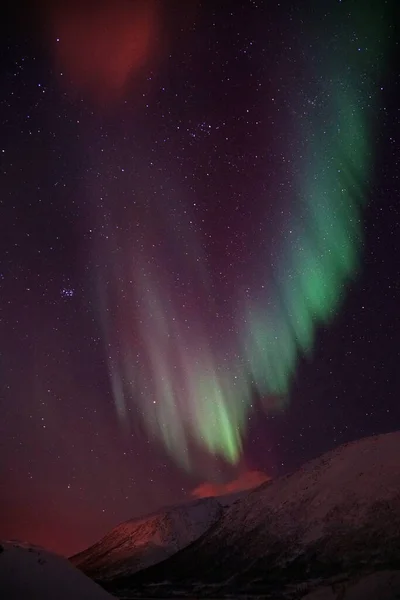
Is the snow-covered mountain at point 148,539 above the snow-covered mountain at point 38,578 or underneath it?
above

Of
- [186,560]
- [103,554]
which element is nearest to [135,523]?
[103,554]

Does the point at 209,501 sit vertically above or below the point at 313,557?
above

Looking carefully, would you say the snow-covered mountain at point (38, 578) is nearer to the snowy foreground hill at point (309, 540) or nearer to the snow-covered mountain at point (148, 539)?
the snowy foreground hill at point (309, 540)

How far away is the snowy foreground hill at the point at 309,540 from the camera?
177 feet

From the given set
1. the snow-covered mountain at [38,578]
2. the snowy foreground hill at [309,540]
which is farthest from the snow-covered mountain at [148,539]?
the snow-covered mountain at [38,578]

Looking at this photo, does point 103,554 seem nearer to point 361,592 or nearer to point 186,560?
point 186,560

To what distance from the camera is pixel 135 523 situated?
152 m

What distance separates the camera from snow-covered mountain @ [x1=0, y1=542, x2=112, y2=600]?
25656mm

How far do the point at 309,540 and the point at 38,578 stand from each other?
176ft

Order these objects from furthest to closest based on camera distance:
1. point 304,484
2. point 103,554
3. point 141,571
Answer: point 103,554
point 141,571
point 304,484

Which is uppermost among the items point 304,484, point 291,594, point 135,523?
point 135,523

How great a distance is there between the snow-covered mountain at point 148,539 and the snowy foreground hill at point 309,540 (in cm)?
1194

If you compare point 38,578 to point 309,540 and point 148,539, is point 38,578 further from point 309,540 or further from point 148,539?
point 148,539

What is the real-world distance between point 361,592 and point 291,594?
1871 centimetres
